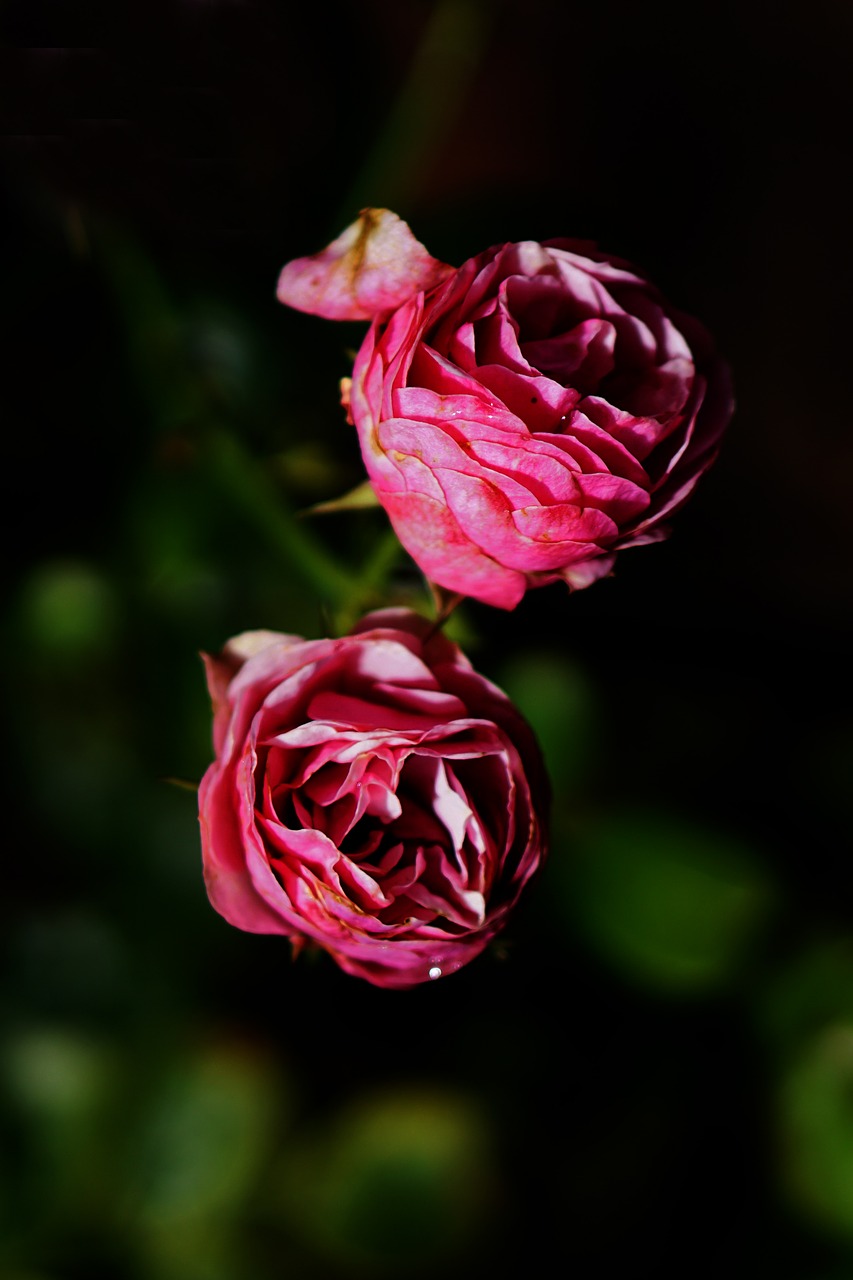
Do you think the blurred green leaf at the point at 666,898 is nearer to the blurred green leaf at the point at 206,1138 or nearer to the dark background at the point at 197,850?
the dark background at the point at 197,850

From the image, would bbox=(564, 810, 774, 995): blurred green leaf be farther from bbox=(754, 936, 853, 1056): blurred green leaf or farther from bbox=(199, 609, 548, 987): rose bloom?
bbox=(199, 609, 548, 987): rose bloom

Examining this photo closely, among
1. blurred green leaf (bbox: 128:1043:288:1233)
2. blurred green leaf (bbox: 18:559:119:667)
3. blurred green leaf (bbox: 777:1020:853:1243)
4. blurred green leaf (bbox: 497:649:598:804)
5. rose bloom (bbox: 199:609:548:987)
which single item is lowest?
blurred green leaf (bbox: 128:1043:288:1233)

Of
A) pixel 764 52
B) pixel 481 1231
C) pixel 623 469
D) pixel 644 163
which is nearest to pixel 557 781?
pixel 481 1231

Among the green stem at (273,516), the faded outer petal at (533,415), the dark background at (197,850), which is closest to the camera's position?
the faded outer petal at (533,415)

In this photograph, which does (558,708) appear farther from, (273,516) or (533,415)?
(533,415)

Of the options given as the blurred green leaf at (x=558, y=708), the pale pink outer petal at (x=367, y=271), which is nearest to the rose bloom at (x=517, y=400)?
the pale pink outer petal at (x=367, y=271)

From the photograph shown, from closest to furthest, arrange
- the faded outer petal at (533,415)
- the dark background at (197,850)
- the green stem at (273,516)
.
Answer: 1. the faded outer petal at (533,415)
2. the green stem at (273,516)
3. the dark background at (197,850)

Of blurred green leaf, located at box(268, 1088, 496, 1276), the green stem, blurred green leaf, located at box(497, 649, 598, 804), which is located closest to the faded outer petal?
the green stem
